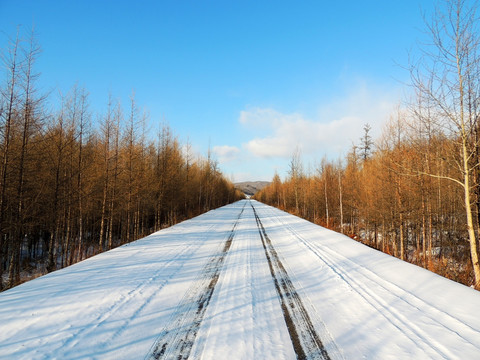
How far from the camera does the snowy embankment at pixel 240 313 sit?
2629 millimetres

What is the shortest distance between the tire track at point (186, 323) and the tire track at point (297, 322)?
133 centimetres

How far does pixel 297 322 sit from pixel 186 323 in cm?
167

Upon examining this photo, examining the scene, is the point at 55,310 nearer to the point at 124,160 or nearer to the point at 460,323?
the point at 460,323

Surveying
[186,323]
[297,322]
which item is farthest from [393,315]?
[186,323]

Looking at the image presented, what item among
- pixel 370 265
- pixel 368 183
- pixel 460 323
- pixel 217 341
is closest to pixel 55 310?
pixel 217 341

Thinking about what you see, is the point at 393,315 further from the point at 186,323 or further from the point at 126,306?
the point at 126,306

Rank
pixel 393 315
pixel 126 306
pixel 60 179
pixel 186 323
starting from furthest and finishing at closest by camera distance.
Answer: pixel 60 179 → pixel 126 306 → pixel 393 315 → pixel 186 323

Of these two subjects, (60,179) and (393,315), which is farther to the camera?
(60,179)

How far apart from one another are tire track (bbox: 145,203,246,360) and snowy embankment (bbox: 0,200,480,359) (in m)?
0.02

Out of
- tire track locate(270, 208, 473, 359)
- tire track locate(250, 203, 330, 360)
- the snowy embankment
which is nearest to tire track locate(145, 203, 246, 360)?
the snowy embankment

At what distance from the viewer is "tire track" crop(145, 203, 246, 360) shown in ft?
8.42

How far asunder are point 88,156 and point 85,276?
382 inches

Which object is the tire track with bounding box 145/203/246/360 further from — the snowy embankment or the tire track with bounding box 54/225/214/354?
the tire track with bounding box 54/225/214/354

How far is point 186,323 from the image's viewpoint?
318cm
